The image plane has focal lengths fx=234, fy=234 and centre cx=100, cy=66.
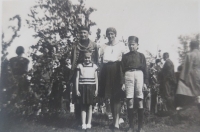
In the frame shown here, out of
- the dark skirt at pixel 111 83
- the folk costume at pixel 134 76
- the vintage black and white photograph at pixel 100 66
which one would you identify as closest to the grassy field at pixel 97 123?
the vintage black and white photograph at pixel 100 66

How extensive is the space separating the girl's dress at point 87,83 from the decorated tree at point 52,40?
0.32m

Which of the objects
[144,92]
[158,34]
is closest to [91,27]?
[158,34]

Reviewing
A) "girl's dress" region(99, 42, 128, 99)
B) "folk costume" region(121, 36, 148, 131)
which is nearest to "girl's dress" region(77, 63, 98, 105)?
"girl's dress" region(99, 42, 128, 99)

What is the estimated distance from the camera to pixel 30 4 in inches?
112

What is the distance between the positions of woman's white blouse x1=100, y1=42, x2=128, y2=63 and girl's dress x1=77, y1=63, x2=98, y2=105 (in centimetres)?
18

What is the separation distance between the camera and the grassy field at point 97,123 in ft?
8.05

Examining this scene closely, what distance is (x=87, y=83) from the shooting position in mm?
2527

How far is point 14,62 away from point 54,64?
1.59 feet

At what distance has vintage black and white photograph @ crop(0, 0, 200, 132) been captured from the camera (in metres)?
2.51

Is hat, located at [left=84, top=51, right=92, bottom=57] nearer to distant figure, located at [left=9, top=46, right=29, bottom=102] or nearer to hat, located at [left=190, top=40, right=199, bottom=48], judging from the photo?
distant figure, located at [left=9, top=46, right=29, bottom=102]

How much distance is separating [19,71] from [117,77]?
1.18 metres

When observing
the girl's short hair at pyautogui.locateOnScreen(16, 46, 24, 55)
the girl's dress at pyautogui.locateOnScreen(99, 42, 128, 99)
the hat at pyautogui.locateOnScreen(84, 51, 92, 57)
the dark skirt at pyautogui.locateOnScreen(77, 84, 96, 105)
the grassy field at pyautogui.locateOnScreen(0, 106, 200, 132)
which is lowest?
the grassy field at pyautogui.locateOnScreen(0, 106, 200, 132)

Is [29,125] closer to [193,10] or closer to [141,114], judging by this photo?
[141,114]

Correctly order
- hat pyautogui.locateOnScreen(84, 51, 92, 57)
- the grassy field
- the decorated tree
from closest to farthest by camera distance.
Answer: the grassy field, hat pyautogui.locateOnScreen(84, 51, 92, 57), the decorated tree
